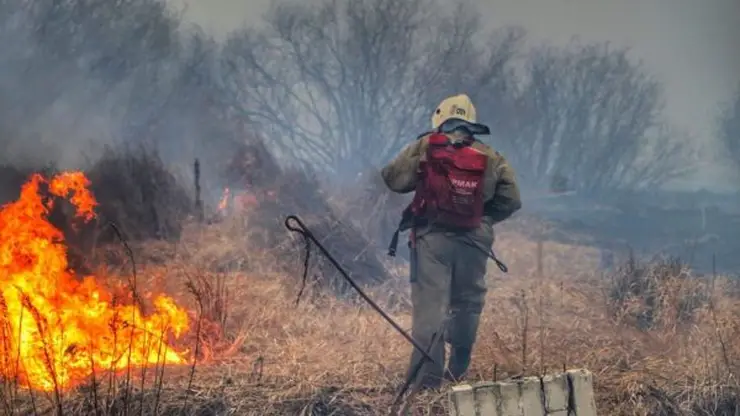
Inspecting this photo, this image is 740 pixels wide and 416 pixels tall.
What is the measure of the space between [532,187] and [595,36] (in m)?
1.59

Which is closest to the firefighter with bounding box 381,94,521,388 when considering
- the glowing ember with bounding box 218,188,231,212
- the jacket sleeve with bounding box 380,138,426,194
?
the jacket sleeve with bounding box 380,138,426,194

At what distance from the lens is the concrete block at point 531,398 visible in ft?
10.3

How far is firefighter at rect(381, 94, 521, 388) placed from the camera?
4.19 meters

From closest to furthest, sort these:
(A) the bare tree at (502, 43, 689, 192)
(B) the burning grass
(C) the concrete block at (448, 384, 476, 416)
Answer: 1. (C) the concrete block at (448, 384, 476, 416)
2. (B) the burning grass
3. (A) the bare tree at (502, 43, 689, 192)

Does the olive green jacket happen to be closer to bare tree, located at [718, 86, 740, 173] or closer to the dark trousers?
the dark trousers

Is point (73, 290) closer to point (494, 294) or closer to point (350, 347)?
point (350, 347)

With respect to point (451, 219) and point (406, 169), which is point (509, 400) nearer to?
point (451, 219)

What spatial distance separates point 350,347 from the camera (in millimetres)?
5020

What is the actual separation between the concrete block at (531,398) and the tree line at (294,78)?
3.83 meters

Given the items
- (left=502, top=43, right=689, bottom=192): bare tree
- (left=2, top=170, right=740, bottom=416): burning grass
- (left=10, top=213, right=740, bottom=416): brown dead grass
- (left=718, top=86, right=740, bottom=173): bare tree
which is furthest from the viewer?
(left=718, top=86, right=740, bottom=173): bare tree

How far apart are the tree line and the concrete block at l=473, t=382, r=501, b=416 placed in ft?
12.6

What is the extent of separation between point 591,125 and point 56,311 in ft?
18.2

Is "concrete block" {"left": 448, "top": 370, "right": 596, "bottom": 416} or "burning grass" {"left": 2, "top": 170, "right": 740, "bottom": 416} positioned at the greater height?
"burning grass" {"left": 2, "top": 170, "right": 740, "bottom": 416}

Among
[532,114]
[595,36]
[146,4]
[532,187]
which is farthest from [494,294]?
[146,4]
